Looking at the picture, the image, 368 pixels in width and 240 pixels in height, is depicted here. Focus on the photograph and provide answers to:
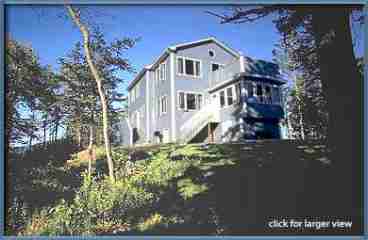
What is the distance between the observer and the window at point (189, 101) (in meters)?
7.14

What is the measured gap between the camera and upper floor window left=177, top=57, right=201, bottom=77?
7238 mm

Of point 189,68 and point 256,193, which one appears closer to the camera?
point 256,193

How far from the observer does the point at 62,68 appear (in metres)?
6.70

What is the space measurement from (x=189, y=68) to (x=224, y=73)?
27.4 inches

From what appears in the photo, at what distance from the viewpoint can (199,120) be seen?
708cm

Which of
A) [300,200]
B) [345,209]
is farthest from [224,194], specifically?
[345,209]

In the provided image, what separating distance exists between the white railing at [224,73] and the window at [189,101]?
1.23 feet

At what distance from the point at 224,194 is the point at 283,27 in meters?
3.18

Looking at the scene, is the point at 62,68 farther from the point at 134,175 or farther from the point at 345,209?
the point at 345,209

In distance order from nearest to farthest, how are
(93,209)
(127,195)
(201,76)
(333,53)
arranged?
(93,209), (127,195), (333,53), (201,76)

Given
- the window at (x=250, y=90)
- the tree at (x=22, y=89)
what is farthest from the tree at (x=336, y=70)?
the tree at (x=22, y=89)

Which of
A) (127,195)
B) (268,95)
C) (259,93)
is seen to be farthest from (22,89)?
(268,95)

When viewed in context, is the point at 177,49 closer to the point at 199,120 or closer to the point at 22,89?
the point at 199,120

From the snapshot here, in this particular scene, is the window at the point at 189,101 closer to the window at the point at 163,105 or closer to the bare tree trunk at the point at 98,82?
the window at the point at 163,105
